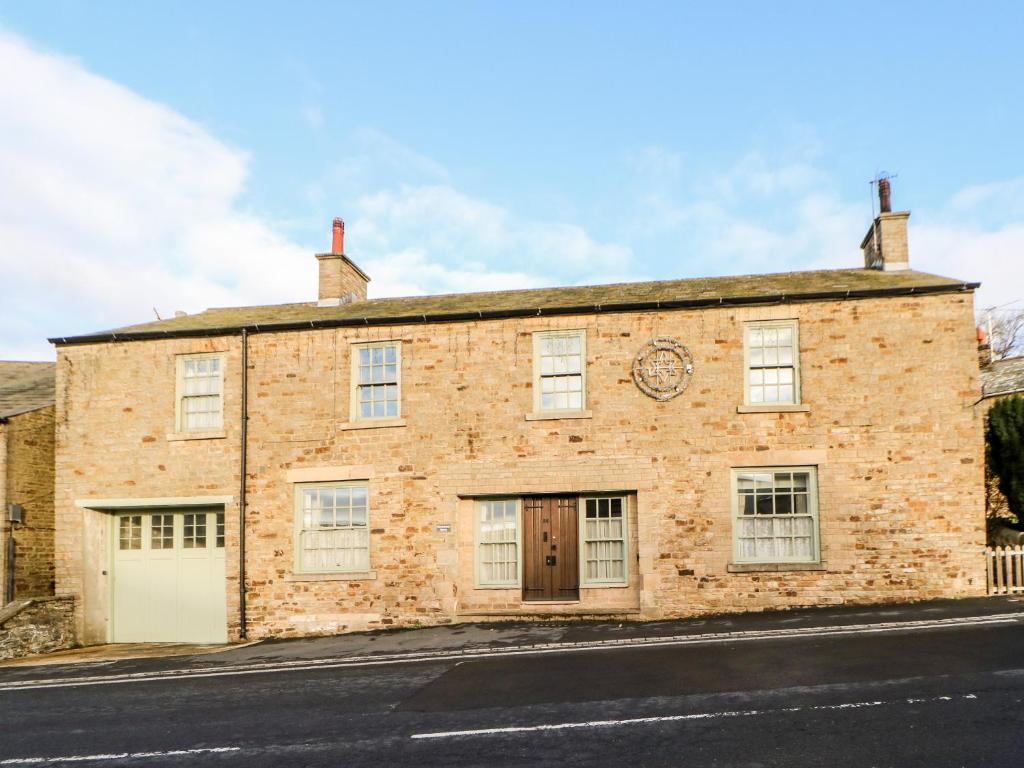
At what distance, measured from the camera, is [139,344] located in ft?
56.1

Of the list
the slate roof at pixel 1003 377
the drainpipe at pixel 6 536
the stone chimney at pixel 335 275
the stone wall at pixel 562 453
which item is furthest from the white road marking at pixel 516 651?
the slate roof at pixel 1003 377

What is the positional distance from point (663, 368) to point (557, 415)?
7.13 feet

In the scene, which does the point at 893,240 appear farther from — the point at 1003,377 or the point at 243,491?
the point at 243,491

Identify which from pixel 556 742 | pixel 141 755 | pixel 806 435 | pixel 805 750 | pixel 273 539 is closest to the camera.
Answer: pixel 805 750

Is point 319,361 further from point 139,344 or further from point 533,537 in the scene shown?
point 533,537

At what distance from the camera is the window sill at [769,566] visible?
14438 mm

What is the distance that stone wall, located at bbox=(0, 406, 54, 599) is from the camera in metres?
16.9

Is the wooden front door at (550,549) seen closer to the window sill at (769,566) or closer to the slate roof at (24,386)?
the window sill at (769,566)

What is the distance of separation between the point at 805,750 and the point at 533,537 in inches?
368

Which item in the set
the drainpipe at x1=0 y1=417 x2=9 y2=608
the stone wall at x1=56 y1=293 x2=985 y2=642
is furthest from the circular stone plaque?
the drainpipe at x1=0 y1=417 x2=9 y2=608

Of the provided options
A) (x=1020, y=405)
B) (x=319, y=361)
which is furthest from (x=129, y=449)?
(x=1020, y=405)

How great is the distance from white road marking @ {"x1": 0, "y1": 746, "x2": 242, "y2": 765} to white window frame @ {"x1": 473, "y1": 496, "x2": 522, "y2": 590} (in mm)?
8373

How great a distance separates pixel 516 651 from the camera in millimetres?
12039

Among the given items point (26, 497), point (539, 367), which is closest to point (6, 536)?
point (26, 497)
